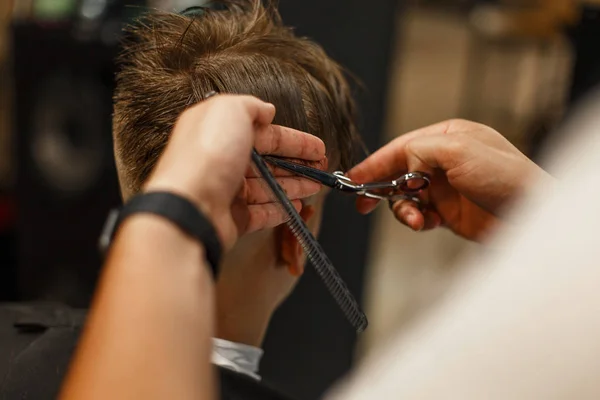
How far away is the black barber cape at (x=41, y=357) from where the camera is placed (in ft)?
2.99

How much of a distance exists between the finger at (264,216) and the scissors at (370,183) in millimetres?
48

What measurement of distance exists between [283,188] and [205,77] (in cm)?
21

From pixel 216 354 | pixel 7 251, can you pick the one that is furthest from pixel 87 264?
pixel 216 354

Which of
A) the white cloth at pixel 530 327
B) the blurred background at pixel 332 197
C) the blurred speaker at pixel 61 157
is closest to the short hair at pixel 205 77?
the blurred background at pixel 332 197

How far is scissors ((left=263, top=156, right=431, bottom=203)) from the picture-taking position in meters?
0.78

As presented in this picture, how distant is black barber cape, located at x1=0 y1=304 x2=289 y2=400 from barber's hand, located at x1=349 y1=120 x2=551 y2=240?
32 centimetres

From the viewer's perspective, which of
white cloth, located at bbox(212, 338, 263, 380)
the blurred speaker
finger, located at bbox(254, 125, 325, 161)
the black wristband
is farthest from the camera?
the blurred speaker

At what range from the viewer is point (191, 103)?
34.0 inches

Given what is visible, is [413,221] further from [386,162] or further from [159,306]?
[159,306]

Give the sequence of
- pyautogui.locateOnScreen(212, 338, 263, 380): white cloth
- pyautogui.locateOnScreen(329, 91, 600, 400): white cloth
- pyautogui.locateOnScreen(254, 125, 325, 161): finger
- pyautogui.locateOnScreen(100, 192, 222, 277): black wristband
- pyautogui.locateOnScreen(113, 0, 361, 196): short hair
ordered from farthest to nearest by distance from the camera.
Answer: pyautogui.locateOnScreen(212, 338, 263, 380): white cloth
pyautogui.locateOnScreen(113, 0, 361, 196): short hair
pyautogui.locateOnScreen(254, 125, 325, 161): finger
pyautogui.locateOnScreen(100, 192, 222, 277): black wristband
pyautogui.locateOnScreen(329, 91, 600, 400): white cloth

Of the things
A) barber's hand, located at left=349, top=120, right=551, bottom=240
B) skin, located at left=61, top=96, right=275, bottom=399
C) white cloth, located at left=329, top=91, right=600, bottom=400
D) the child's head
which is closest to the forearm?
skin, located at left=61, top=96, right=275, bottom=399

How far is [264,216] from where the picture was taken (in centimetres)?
74

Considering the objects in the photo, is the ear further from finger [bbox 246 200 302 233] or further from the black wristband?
the black wristband

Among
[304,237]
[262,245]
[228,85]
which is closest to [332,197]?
[262,245]
